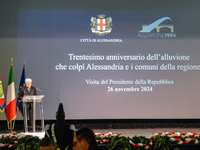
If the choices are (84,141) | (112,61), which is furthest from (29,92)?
(84,141)

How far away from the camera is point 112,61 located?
661cm

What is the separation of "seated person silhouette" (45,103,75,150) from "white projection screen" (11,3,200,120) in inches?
169

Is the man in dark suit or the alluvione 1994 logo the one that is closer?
the man in dark suit

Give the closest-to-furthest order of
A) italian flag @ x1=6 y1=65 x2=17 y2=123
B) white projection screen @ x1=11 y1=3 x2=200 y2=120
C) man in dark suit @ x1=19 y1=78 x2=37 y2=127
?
1. man in dark suit @ x1=19 y1=78 x2=37 y2=127
2. italian flag @ x1=6 y1=65 x2=17 y2=123
3. white projection screen @ x1=11 y1=3 x2=200 y2=120

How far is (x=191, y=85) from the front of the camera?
6660 millimetres

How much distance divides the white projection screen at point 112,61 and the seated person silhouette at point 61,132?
169 inches

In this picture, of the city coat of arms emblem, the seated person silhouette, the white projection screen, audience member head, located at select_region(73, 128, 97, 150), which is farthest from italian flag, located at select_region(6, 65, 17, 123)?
audience member head, located at select_region(73, 128, 97, 150)

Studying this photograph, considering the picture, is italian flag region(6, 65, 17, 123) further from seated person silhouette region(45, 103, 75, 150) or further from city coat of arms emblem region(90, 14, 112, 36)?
seated person silhouette region(45, 103, 75, 150)

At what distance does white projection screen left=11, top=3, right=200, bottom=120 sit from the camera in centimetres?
654

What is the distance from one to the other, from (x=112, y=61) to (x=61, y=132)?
460 cm

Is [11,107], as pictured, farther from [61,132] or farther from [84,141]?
[84,141]

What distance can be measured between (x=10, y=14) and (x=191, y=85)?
554 centimetres

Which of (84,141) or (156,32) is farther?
(156,32)

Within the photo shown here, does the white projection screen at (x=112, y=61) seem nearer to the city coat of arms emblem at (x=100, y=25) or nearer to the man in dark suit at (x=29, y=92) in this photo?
the city coat of arms emblem at (x=100, y=25)
